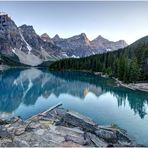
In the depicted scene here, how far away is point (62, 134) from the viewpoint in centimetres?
2969

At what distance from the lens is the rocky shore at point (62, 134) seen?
2731cm

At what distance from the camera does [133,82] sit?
90312mm

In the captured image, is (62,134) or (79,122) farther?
(79,122)

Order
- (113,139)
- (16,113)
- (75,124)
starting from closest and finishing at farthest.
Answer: (113,139) → (75,124) → (16,113)

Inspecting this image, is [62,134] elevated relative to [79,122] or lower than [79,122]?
lower

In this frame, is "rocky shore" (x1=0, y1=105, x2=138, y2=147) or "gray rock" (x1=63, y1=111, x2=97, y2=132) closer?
"rocky shore" (x1=0, y1=105, x2=138, y2=147)

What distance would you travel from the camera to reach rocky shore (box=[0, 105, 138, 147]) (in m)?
27.3

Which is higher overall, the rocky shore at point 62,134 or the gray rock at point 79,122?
the gray rock at point 79,122

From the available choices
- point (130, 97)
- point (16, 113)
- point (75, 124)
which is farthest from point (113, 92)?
point (75, 124)

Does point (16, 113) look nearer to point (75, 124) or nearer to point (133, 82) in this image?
point (75, 124)

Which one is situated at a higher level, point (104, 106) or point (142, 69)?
point (142, 69)

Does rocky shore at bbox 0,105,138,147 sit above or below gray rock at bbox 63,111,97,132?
below

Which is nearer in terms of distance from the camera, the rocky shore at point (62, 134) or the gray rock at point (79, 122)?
the rocky shore at point (62, 134)

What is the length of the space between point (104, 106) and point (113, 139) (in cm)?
2723
